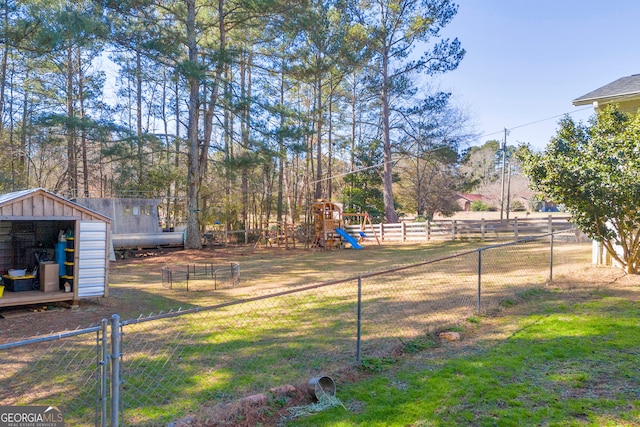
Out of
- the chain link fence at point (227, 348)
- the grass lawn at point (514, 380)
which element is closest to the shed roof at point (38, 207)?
the chain link fence at point (227, 348)

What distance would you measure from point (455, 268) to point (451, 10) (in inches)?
693

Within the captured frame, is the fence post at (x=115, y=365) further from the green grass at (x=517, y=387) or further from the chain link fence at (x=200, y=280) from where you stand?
the chain link fence at (x=200, y=280)

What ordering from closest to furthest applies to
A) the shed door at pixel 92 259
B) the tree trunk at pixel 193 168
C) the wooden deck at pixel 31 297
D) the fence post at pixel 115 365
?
the fence post at pixel 115 365 < the wooden deck at pixel 31 297 < the shed door at pixel 92 259 < the tree trunk at pixel 193 168

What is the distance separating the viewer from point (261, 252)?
20.3 m

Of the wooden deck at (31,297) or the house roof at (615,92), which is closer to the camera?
the wooden deck at (31,297)

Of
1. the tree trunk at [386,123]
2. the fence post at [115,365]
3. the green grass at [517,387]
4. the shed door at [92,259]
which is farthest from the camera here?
the tree trunk at [386,123]

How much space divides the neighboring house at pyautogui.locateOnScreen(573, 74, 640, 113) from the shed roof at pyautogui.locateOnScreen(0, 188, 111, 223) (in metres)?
13.2

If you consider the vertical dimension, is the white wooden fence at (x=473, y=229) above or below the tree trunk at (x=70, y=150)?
below

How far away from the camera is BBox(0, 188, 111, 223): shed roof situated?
742cm

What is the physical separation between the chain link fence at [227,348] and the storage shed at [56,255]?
2.29 meters

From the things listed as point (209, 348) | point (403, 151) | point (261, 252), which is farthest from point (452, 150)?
point (209, 348)

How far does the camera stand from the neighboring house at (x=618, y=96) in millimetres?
11180

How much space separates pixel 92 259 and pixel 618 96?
13768 mm

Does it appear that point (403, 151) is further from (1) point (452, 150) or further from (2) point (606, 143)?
(2) point (606, 143)
